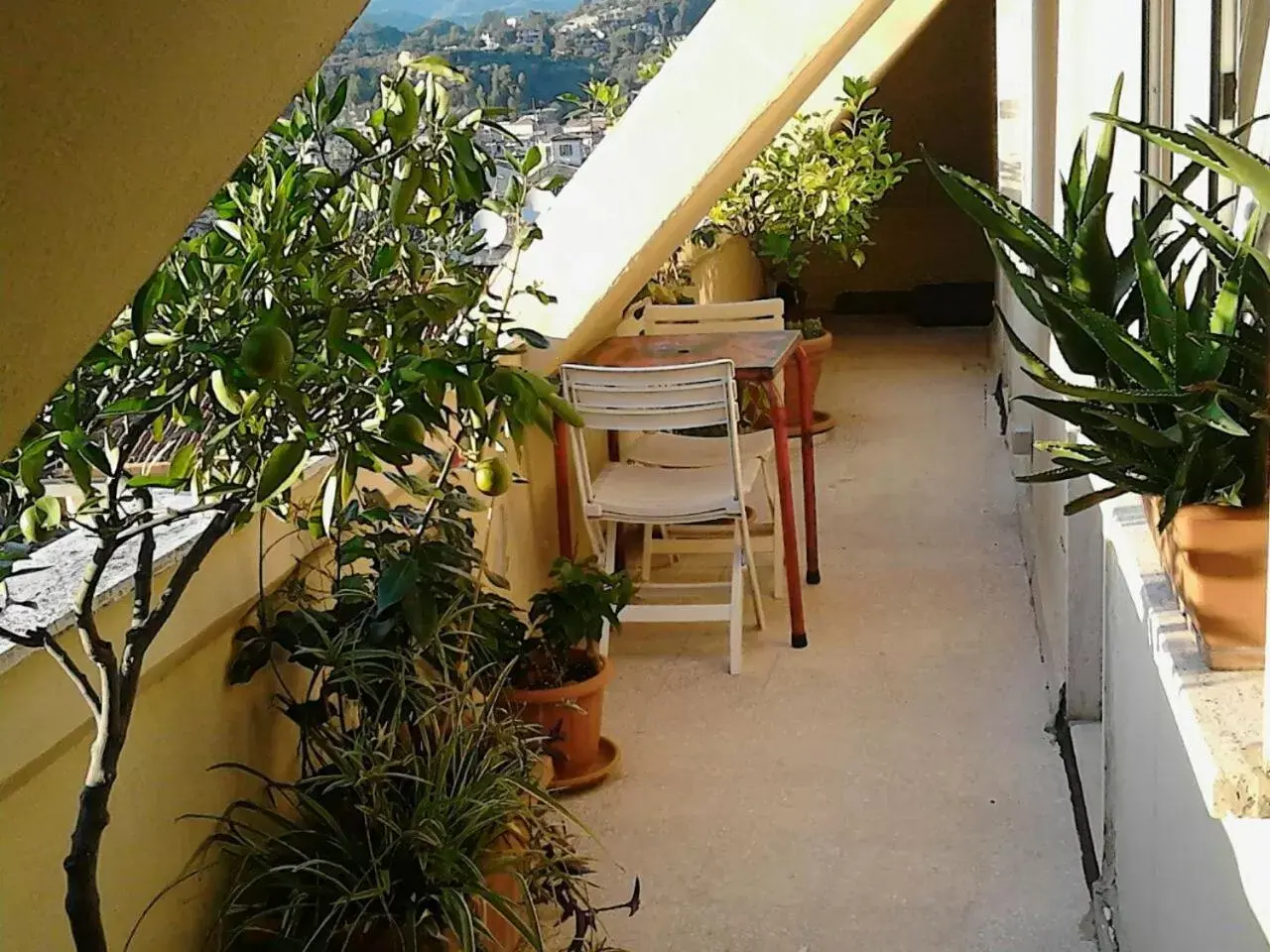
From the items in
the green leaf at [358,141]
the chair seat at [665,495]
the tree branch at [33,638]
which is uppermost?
the green leaf at [358,141]

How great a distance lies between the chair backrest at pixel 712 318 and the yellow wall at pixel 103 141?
11.1 ft

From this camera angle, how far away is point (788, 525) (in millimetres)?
3510

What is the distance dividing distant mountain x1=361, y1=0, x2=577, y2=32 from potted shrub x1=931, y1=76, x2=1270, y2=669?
46.2 inches

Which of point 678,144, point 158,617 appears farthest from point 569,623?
point 158,617

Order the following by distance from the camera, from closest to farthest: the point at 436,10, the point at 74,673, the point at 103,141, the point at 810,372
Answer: the point at 103,141 < the point at 74,673 < the point at 436,10 < the point at 810,372

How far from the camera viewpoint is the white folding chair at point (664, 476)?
3.19 m

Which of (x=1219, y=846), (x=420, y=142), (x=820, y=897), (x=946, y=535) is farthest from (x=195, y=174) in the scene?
(x=946, y=535)

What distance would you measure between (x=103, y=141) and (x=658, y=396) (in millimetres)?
2514

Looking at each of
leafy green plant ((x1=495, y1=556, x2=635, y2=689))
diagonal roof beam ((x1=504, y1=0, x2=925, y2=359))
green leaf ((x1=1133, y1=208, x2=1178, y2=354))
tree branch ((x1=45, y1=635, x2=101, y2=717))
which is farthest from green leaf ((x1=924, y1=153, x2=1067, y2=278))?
diagonal roof beam ((x1=504, y1=0, x2=925, y2=359))

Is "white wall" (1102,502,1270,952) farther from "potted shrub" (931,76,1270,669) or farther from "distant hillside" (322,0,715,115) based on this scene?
"distant hillside" (322,0,715,115)

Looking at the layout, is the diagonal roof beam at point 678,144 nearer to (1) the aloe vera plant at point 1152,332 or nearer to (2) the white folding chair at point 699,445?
(2) the white folding chair at point 699,445

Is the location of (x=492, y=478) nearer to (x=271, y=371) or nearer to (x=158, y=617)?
(x=158, y=617)

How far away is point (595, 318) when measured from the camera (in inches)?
135

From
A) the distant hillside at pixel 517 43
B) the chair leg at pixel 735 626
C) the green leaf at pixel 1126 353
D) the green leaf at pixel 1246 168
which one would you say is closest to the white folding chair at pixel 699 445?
the chair leg at pixel 735 626
